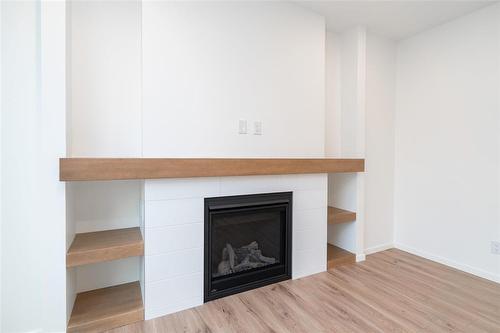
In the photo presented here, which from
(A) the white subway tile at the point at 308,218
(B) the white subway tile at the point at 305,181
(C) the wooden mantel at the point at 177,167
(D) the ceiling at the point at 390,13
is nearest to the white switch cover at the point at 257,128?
(C) the wooden mantel at the point at 177,167

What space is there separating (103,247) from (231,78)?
1.60m

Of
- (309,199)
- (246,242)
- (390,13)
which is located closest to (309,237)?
(309,199)

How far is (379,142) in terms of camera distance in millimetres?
3094

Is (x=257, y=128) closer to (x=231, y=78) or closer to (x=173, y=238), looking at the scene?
(x=231, y=78)

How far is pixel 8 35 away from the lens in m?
1.44

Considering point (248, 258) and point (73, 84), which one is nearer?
point (73, 84)

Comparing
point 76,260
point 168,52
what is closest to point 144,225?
point 76,260

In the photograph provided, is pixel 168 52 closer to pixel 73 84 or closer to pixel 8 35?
pixel 73 84

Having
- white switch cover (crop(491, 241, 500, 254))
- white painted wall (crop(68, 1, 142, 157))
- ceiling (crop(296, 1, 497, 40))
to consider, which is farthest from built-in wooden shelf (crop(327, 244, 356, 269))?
ceiling (crop(296, 1, 497, 40))

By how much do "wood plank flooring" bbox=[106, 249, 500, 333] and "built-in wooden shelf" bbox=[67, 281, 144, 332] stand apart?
0.22 feet

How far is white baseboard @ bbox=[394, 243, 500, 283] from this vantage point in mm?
2373

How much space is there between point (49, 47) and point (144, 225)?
120 centimetres

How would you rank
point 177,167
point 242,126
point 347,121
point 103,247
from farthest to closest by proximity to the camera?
1. point 347,121
2. point 242,126
3. point 177,167
4. point 103,247

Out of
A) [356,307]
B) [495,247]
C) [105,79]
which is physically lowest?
[356,307]
